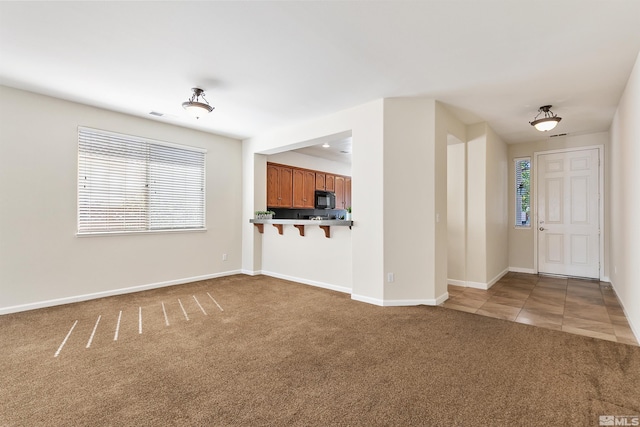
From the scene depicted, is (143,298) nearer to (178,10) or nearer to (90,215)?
(90,215)

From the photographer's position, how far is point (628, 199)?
3354mm

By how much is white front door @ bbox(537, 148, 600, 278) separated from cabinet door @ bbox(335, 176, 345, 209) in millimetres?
4356

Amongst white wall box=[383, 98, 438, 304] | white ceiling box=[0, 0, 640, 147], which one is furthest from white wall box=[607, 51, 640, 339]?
white wall box=[383, 98, 438, 304]

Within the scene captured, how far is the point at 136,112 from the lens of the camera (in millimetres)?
4469

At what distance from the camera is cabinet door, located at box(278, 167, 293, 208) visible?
6551mm

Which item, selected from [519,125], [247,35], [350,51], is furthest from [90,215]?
[519,125]

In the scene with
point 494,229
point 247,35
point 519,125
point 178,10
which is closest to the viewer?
point 178,10

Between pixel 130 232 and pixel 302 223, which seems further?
pixel 302 223

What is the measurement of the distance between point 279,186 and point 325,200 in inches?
59.9

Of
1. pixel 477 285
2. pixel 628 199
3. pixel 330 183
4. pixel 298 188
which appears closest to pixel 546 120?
pixel 628 199

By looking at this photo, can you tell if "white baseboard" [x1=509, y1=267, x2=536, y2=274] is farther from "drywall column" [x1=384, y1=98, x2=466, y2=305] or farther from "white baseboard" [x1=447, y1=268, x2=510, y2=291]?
"drywall column" [x1=384, y1=98, x2=466, y2=305]

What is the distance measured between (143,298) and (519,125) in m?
6.37

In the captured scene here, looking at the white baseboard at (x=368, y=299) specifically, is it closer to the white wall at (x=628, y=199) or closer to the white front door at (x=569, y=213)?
the white wall at (x=628, y=199)

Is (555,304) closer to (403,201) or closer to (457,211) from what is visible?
(457,211)
